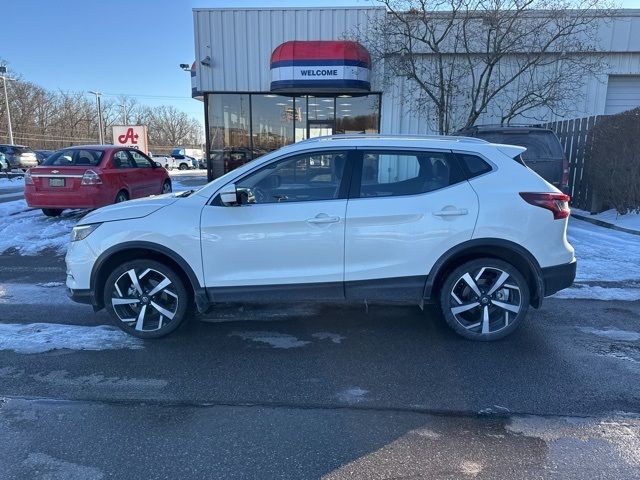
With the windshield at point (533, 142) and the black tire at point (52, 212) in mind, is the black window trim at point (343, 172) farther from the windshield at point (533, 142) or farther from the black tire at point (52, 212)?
the black tire at point (52, 212)

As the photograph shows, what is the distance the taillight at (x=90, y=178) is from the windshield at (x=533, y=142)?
7.75 metres

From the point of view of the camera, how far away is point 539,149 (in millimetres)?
7867

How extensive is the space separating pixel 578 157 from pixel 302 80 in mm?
7840

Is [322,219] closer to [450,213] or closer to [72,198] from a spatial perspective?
[450,213]

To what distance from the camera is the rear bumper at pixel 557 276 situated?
13.2ft

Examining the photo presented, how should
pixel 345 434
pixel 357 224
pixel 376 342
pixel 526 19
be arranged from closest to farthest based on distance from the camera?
pixel 345 434 → pixel 357 224 → pixel 376 342 → pixel 526 19

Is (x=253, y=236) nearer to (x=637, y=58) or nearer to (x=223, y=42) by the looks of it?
(x=223, y=42)

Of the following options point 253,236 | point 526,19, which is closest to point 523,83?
point 526,19

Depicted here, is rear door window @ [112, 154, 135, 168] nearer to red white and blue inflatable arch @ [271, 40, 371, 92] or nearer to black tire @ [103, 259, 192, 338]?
red white and blue inflatable arch @ [271, 40, 371, 92]

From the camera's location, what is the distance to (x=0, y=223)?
1052 centimetres

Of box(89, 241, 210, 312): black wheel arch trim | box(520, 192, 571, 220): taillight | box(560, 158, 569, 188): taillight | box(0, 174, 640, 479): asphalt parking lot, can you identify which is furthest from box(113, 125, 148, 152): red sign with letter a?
box(520, 192, 571, 220): taillight

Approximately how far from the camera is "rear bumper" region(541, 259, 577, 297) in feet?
13.2

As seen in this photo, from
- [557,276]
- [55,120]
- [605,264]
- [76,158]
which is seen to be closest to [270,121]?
[76,158]

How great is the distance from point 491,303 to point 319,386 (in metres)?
1.80
